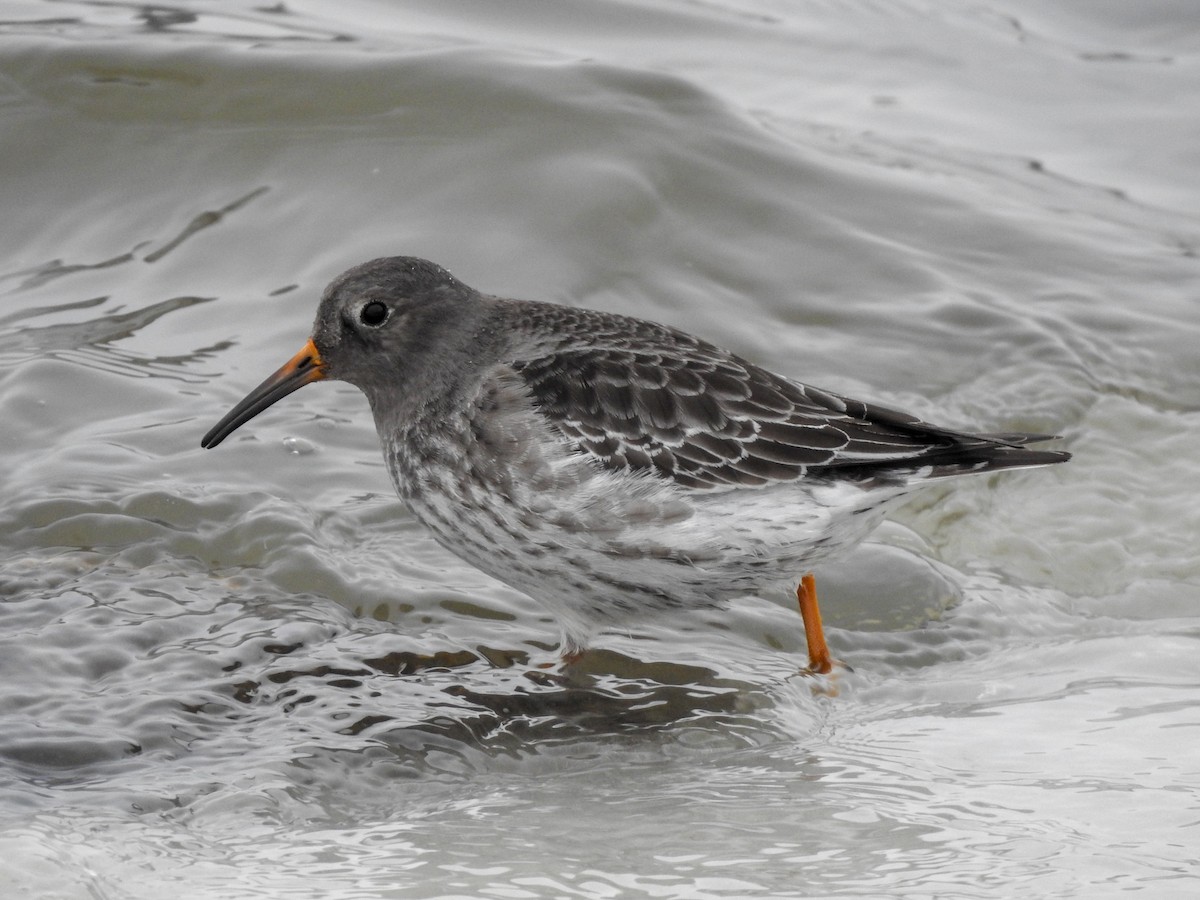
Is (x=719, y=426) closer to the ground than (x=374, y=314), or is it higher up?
closer to the ground

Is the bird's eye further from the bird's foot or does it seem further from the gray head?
the bird's foot

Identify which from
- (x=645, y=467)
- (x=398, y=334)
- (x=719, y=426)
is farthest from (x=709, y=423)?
(x=398, y=334)

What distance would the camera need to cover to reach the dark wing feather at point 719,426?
20.2ft

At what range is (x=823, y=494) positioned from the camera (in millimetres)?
6148

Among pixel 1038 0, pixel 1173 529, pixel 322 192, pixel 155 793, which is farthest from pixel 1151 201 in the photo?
pixel 155 793

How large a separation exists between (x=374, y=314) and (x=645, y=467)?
1.57 meters

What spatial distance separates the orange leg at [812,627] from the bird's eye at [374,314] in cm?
229

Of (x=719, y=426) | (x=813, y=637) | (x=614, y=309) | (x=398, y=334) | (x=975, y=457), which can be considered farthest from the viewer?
(x=614, y=309)

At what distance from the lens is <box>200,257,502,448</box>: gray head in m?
6.75

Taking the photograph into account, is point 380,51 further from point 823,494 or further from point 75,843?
point 75,843

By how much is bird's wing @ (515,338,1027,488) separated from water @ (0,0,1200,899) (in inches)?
41.3

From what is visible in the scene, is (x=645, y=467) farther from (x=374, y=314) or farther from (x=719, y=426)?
(x=374, y=314)

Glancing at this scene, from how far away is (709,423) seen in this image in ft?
20.6

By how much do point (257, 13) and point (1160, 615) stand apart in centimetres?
923
